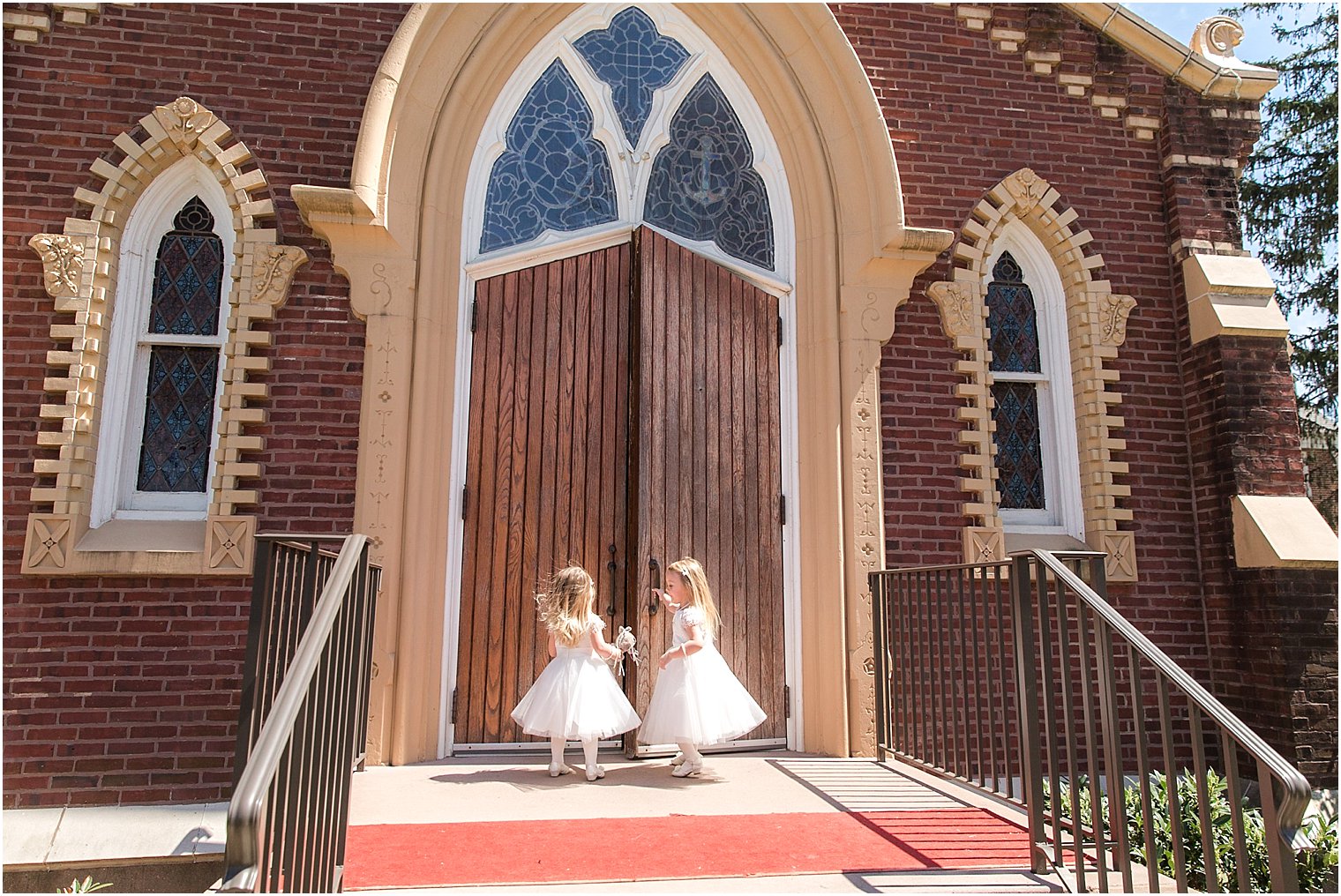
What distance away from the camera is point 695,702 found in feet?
16.6

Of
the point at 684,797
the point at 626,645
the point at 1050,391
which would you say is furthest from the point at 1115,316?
the point at 684,797

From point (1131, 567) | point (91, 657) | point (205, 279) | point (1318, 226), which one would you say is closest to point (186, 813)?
point (91, 657)

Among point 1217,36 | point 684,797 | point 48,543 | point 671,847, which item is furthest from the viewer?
point 1217,36

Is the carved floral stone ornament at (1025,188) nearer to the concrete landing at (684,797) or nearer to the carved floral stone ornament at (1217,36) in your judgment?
the carved floral stone ornament at (1217,36)

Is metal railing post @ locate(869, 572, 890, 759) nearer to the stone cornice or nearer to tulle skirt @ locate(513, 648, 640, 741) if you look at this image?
tulle skirt @ locate(513, 648, 640, 741)

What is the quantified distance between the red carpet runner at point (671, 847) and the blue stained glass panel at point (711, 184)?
153 inches

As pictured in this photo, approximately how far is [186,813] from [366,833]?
1650mm

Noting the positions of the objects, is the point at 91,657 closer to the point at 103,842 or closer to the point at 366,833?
the point at 103,842

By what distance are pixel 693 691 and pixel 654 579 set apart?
0.91m

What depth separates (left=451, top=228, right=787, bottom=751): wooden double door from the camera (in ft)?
19.0

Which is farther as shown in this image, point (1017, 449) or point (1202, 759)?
point (1017, 449)

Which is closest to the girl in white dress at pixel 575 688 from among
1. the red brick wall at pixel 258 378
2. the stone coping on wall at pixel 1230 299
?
the red brick wall at pixel 258 378

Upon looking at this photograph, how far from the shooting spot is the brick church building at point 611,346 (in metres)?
5.51

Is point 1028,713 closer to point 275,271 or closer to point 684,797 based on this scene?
point 684,797
